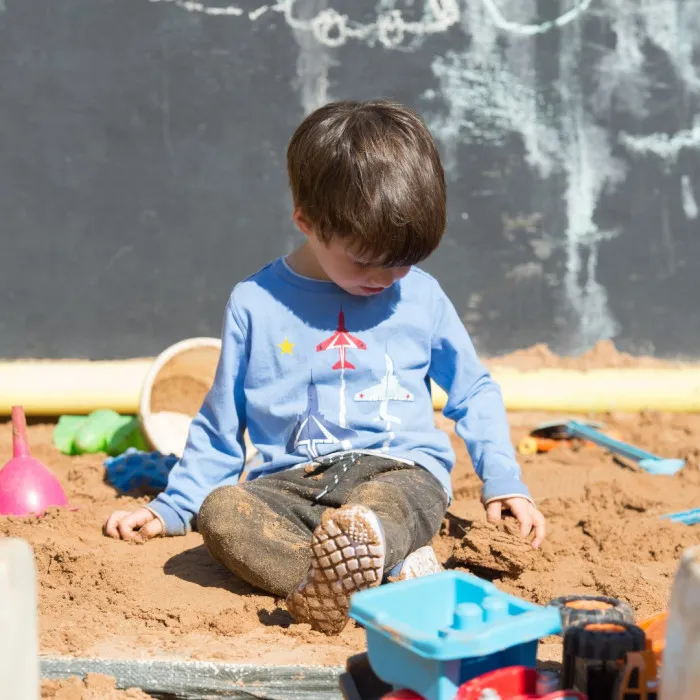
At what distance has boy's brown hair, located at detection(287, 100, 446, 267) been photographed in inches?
90.3

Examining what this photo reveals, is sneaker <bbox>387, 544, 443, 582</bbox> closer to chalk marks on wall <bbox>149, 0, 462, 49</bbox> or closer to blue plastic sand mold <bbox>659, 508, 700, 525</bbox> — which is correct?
blue plastic sand mold <bbox>659, 508, 700, 525</bbox>

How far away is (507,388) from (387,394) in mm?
1665

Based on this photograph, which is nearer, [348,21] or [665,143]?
[348,21]

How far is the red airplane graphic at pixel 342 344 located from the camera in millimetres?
2590

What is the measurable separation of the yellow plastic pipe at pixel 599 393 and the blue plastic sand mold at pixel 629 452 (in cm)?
26

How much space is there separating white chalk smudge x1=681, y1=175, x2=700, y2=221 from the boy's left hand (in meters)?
2.32

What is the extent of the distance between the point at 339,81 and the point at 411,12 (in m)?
0.38

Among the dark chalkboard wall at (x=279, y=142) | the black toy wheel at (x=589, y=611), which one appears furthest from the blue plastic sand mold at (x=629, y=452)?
the black toy wheel at (x=589, y=611)

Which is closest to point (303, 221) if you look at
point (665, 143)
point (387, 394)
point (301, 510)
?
point (387, 394)

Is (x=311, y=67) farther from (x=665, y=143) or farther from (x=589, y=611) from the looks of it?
(x=589, y=611)

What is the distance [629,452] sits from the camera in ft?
11.7

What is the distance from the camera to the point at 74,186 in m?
4.25

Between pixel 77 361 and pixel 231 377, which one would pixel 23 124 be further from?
pixel 231 377

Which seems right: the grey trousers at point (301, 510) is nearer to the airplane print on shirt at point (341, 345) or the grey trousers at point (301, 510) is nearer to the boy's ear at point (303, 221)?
the airplane print on shirt at point (341, 345)
